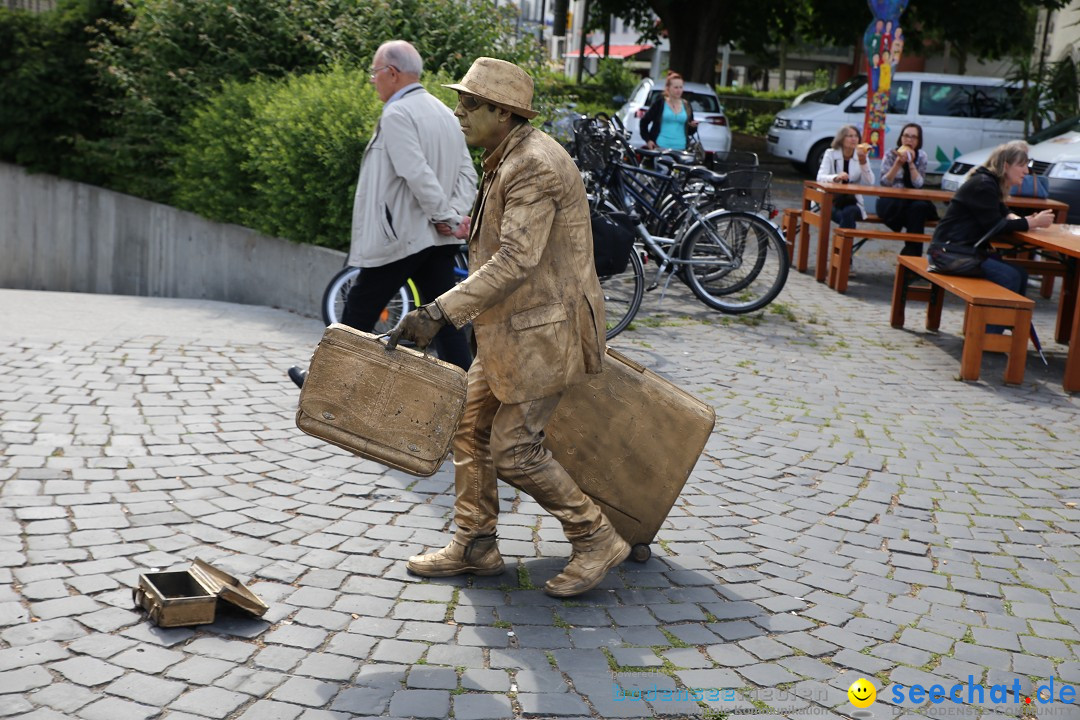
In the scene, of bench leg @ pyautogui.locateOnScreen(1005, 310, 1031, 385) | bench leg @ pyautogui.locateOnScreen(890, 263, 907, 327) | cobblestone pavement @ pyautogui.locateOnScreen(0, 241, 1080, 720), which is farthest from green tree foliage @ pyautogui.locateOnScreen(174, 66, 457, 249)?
bench leg @ pyautogui.locateOnScreen(1005, 310, 1031, 385)

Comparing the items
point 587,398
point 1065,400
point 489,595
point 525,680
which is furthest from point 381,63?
point 1065,400

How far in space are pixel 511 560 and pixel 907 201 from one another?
347 inches

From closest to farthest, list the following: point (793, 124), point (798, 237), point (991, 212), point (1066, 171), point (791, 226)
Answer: point (991, 212)
point (791, 226)
point (1066, 171)
point (798, 237)
point (793, 124)

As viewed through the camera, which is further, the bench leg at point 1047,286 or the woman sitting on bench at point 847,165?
the woman sitting on bench at point 847,165

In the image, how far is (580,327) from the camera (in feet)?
13.8

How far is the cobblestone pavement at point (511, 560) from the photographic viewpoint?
3.73 metres

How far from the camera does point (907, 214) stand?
12.3 m

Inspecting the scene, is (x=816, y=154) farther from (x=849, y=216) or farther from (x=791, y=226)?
(x=849, y=216)

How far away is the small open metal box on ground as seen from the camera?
3951 millimetres

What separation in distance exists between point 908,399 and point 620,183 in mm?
3572

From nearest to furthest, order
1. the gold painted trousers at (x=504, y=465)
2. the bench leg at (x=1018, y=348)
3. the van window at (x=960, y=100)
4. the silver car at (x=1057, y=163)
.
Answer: the gold painted trousers at (x=504, y=465) → the bench leg at (x=1018, y=348) → the silver car at (x=1057, y=163) → the van window at (x=960, y=100)

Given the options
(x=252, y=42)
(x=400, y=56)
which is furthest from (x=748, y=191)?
(x=252, y=42)

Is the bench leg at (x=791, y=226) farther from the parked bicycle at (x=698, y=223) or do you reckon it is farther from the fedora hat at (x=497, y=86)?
the fedora hat at (x=497, y=86)

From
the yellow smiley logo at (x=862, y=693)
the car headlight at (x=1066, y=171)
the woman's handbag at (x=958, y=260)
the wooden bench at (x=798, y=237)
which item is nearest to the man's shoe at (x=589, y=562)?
the yellow smiley logo at (x=862, y=693)
